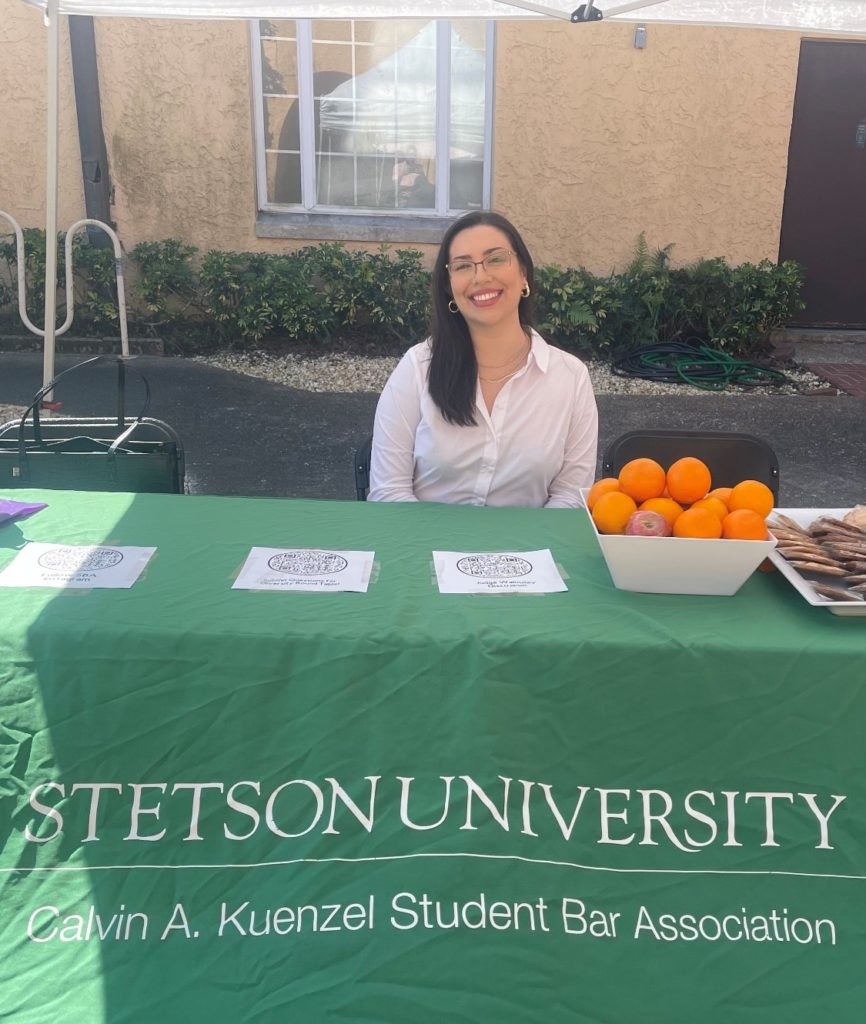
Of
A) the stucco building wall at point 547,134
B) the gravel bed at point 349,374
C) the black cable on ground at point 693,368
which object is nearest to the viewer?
the gravel bed at point 349,374

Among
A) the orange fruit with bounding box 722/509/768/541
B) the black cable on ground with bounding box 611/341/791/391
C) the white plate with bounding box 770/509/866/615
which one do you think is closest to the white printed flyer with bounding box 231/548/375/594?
the orange fruit with bounding box 722/509/768/541

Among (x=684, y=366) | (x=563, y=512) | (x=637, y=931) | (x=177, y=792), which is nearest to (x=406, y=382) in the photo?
(x=563, y=512)

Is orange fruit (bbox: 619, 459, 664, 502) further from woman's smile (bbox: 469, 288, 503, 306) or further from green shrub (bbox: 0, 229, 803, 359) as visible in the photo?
green shrub (bbox: 0, 229, 803, 359)

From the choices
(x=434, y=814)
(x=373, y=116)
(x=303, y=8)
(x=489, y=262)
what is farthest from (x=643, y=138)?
(x=434, y=814)

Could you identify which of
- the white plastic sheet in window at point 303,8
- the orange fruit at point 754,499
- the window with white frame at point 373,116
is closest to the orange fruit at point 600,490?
the orange fruit at point 754,499

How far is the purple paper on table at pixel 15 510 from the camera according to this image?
6.44 ft

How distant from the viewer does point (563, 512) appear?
214cm

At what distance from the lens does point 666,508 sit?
167cm

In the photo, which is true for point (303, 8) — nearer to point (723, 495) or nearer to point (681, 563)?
point (723, 495)

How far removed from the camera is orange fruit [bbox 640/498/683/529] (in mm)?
1654

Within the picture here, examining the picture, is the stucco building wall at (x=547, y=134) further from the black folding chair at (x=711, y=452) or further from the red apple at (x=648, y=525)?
the red apple at (x=648, y=525)

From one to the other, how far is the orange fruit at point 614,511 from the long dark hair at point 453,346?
3.00ft

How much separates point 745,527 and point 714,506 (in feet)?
0.27

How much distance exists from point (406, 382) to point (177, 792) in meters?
1.47
